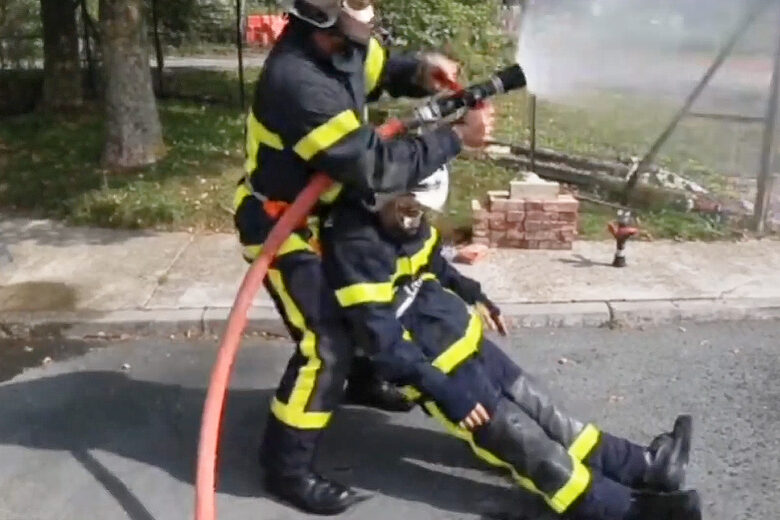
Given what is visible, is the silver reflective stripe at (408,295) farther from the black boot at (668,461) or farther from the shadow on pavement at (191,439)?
the black boot at (668,461)

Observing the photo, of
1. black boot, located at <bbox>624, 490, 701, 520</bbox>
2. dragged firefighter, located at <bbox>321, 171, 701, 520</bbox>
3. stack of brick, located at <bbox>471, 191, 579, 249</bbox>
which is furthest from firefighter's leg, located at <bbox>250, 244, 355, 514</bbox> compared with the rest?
stack of brick, located at <bbox>471, 191, 579, 249</bbox>

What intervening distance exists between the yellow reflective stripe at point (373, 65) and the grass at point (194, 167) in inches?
100

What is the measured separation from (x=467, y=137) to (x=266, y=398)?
176 centimetres

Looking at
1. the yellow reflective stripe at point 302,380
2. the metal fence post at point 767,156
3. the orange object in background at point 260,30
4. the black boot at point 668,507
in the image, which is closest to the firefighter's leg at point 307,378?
the yellow reflective stripe at point 302,380

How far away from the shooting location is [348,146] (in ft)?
11.3

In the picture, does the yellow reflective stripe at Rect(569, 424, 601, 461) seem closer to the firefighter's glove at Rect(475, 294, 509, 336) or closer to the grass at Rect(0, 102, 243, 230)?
the firefighter's glove at Rect(475, 294, 509, 336)

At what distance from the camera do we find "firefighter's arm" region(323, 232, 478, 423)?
3.63 m

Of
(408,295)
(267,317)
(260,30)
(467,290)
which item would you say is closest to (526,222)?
(267,317)

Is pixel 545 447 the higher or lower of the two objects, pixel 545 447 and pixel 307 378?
the lower

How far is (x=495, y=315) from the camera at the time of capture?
4.14 m

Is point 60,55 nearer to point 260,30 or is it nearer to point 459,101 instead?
point 459,101

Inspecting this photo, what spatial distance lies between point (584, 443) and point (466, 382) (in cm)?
49

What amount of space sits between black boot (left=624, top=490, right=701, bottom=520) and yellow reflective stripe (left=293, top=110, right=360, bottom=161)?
5.40ft

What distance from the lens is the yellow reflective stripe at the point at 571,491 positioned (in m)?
3.60
